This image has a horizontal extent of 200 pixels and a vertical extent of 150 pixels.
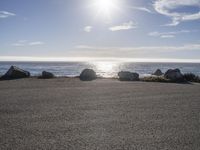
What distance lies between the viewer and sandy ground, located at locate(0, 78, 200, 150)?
23.0ft

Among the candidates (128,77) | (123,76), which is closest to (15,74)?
(123,76)

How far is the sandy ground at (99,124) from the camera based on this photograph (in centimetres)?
700

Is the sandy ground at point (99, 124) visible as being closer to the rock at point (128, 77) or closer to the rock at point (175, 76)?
the rock at point (175, 76)

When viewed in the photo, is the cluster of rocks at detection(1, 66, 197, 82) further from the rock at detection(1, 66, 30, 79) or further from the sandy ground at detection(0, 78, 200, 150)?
the sandy ground at detection(0, 78, 200, 150)

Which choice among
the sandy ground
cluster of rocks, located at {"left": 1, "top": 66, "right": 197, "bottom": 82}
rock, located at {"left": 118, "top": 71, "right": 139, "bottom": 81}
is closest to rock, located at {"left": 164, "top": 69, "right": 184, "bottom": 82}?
cluster of rocks, located at {"left": 1, "top": 66, "right": 197, "bottom": 82}

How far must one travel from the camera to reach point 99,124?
884 cm

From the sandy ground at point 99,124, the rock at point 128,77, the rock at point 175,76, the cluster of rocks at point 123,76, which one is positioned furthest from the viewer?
the rock at point 128,77

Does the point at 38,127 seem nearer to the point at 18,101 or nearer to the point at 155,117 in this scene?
the point at 155,117

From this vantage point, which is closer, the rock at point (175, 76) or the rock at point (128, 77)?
the rock at point (175, 76)

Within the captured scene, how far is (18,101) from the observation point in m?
13.0

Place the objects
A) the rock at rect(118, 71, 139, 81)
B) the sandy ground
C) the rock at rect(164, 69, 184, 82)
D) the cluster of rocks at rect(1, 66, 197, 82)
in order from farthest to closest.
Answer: the rock at rect(118, 71, 139, 81) → the cluster of rocks at rect(1, 66, 197, 82) → the rock at rect(164, 69, 184, 82) → the sandy ground

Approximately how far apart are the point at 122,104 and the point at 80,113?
251 centimetres

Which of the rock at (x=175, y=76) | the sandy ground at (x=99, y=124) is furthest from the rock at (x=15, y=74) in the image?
the sandy ground at (x=99, y=124)

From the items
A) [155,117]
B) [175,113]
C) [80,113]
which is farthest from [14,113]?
[175,113]
